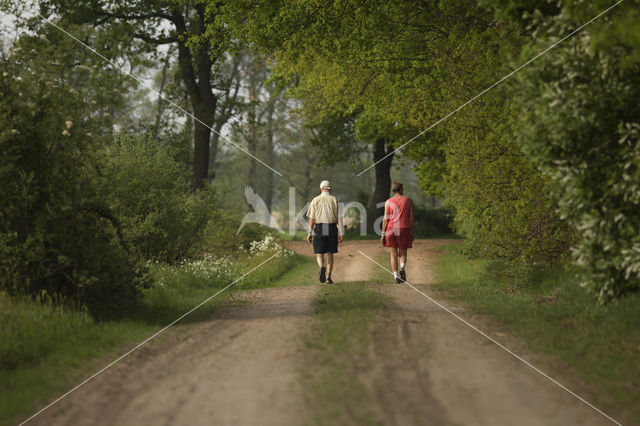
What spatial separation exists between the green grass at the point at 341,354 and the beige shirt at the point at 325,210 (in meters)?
2.71

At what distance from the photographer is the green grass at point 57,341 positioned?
232 inches

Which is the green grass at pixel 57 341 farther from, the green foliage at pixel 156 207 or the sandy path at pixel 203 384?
the green foliage at pixel 156 207

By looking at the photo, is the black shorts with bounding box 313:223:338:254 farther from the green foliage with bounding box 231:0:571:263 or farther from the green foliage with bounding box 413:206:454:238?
the green foliage with bounding box 413:206:454:238

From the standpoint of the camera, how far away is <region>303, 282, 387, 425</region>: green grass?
16.8ft

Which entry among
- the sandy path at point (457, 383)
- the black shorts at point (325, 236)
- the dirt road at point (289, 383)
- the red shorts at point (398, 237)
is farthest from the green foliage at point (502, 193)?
the dirt road at point (289, 383)

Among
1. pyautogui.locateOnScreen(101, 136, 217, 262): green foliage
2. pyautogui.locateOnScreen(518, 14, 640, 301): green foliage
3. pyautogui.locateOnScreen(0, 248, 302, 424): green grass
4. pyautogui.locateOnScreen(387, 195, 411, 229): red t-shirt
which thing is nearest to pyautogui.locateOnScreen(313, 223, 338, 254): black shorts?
pyautogui.locateOnScreen(387, 195, 411, 229): red t-shirt

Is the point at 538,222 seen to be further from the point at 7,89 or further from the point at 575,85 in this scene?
the point at 7,89

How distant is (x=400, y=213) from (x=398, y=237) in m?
→ 0.52

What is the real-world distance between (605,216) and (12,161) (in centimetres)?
754

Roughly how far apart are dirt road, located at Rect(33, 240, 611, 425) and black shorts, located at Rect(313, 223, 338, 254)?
505 centimetres

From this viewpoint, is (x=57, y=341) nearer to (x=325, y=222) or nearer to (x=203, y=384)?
(x=203, y=384)

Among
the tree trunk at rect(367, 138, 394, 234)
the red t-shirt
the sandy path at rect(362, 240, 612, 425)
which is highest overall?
the tree trunk at rect(367, 138, 394, 234)

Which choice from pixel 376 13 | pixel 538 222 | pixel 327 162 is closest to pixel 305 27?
pixel 376 13

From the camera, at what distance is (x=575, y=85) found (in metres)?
6.79
